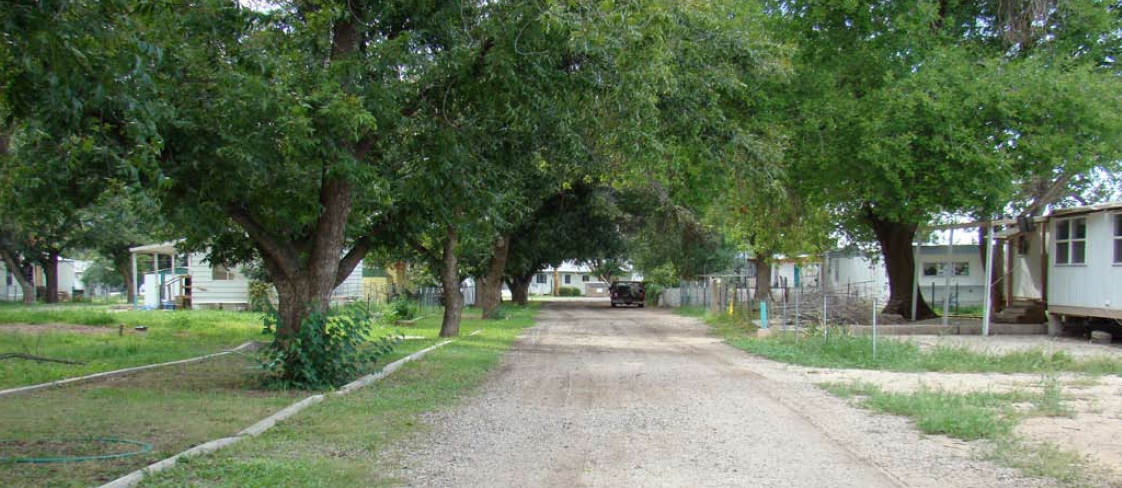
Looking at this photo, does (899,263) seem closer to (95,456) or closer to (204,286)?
(95,456)

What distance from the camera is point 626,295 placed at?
51.1 m

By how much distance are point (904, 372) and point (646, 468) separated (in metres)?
8.34

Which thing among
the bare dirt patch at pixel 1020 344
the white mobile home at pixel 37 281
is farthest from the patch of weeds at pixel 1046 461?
the white mobile home at pixel 37 281

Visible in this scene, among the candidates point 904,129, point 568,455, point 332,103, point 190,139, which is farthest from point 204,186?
point 904,129

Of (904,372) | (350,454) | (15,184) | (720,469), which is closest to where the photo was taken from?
(720,469)

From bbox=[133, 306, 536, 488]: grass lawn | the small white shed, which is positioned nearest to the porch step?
the small white shed

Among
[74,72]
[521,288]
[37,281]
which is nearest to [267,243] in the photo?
[74,72]

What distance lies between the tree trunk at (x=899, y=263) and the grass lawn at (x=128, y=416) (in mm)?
18906

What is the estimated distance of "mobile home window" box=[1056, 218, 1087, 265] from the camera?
19688 millimetres

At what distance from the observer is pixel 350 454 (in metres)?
7.08

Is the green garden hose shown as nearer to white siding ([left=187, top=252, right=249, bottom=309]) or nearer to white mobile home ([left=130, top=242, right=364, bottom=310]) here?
white mobile home ([left=130, top=242, right=364, bottom=310])

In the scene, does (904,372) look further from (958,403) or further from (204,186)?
(204,186)

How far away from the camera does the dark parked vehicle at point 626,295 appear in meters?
50.9

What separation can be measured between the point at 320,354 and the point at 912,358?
9680 millimetres
